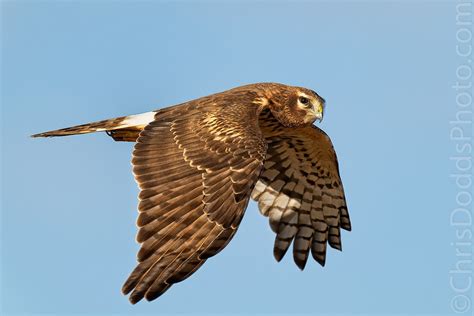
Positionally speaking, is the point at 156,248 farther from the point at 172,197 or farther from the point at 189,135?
the point at 189,135

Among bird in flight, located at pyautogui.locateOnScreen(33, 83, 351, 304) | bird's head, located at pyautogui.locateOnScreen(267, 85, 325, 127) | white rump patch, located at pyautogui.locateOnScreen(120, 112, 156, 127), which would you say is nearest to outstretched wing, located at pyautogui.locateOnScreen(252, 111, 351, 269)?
bird in flight, located at pyautogui.locateOnScreen(33, 83, 351, 304)

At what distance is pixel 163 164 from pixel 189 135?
0.72 meters

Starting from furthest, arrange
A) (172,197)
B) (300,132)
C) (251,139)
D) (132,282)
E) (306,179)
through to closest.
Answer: (306,179) < (300,132) < (251,139) < (172,197) < (132,282)

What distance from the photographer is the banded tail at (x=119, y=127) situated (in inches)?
471

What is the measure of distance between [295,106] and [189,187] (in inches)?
122

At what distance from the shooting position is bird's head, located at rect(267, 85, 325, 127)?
495 inches

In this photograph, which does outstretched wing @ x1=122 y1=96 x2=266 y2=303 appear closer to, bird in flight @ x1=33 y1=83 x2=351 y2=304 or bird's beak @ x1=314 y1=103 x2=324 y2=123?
bird in flight @ x1=33 y1=83 x2=351 y2=304

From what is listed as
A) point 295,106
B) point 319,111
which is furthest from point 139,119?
point 319,111

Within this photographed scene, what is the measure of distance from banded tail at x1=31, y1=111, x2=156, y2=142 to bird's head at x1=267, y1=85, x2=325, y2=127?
5.69 feet

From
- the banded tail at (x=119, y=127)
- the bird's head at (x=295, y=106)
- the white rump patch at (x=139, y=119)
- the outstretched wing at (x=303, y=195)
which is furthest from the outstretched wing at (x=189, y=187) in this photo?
the outstretched wing at (x=303, y=195)

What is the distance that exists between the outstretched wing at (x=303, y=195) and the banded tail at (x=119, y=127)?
2260 mm

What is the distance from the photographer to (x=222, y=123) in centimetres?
1096

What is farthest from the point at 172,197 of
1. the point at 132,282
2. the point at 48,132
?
the point at 48,132

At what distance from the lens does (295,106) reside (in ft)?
41.5
